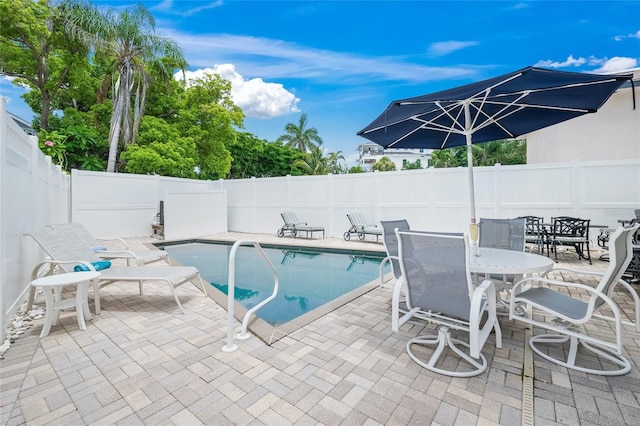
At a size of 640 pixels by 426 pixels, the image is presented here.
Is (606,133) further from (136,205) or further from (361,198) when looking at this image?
(136,205)

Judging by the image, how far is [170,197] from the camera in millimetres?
10664

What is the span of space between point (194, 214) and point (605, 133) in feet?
48.0

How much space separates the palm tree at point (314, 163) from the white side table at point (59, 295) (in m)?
28.4

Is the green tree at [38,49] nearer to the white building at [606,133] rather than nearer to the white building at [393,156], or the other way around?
the white building at [606,133]

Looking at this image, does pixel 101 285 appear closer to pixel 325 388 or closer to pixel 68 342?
pixel 68 342

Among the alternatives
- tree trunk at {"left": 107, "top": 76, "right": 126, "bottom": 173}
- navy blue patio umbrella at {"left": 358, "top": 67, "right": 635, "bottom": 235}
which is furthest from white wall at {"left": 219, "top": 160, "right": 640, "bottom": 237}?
tree trunk at {"left": 107, "top": 76, "right": 126, "bottom": 173}

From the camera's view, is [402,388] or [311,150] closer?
[402,388]


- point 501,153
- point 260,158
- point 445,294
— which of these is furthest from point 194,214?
point 501,153

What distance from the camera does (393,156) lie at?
48688 mm

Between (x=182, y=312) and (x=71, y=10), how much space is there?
17.1 metres

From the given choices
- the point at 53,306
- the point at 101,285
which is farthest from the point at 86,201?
the point at 53,306

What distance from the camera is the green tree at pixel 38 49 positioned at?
1268 cm

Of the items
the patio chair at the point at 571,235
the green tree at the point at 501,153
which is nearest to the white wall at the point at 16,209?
the patio chair at the point at 571,235

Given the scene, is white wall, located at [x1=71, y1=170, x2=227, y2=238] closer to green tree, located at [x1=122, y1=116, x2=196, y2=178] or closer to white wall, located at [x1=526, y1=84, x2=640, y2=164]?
green tree, located at [x1=122, y1=116, x2=196, y2=178]
